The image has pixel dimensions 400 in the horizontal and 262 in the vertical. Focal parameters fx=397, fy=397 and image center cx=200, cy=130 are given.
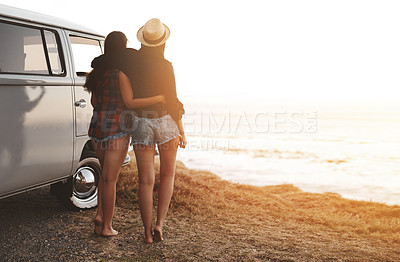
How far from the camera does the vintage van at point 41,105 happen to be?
349 centimetres

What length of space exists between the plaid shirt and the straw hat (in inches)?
16.5

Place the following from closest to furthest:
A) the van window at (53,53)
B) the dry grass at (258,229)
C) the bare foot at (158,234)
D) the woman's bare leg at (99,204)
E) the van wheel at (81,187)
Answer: the woman's bare leg at (99,204), the bare foot at (158,234), the dry grass at (258,229), the van window at (53,53), the van wheel at (81,187)

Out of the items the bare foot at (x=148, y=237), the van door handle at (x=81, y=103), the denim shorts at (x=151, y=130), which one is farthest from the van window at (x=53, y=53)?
the bare foot at (x=148, y=237)

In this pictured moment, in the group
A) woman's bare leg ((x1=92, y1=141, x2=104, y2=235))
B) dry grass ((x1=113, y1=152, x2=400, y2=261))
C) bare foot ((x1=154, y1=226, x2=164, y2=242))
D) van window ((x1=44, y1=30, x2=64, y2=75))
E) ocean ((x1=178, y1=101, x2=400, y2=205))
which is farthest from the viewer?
ocean ((x1=178, y1=101, x2=400, y2=205))

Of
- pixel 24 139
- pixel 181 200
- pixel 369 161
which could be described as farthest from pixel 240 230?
pixel 369 161

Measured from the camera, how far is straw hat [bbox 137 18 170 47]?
134 inches

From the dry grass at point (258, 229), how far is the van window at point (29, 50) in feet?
7.25

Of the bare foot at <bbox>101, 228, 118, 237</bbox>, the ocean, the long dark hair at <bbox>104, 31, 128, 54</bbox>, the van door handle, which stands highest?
the long dark hair at <bbox>104, 31, 128, 54</bbox>

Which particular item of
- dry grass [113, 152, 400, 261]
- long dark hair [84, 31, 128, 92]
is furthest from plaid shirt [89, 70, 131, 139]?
dry grass [113, 152, 400, 261]

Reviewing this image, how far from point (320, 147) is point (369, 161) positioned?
215 inches

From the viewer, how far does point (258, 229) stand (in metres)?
5.09

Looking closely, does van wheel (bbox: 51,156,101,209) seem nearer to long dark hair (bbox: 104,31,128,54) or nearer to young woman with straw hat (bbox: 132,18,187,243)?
young woman with straw hat (bbox: 132,18,187,243)

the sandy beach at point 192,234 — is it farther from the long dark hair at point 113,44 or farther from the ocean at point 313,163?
the ocean at point 313,163

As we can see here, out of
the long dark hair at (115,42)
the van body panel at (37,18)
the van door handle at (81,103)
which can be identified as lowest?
the van door handle at (81,103)
